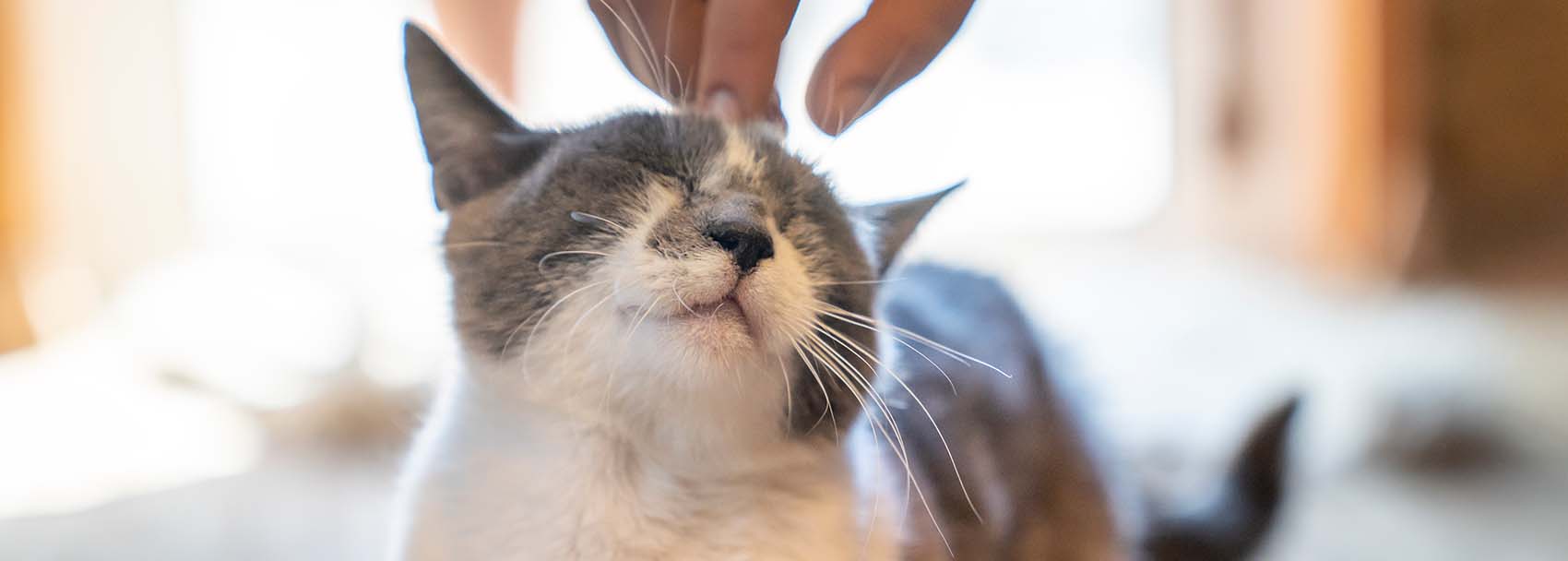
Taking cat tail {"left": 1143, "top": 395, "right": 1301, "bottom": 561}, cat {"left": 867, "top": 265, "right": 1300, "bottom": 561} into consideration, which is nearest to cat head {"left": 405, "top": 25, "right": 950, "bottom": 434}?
cat {"left": 867, "top": 265, "right": 1300, "bottom": 561}

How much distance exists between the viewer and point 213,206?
1.38 metres

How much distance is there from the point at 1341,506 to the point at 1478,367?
1.73 feet

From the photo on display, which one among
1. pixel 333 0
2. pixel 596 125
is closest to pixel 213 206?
pixel 333 0

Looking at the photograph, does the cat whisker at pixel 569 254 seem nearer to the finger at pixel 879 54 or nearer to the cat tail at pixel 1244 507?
the finger at pixel 879 54

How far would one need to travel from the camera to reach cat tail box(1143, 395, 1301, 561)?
3.93 feet

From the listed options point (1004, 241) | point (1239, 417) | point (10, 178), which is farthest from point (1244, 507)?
point (10, 178)

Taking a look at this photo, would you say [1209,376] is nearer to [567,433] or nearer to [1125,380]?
[1125,380]

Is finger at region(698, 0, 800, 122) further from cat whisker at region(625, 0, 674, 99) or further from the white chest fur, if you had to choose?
the white chest fur

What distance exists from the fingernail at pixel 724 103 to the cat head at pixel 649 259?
3cm

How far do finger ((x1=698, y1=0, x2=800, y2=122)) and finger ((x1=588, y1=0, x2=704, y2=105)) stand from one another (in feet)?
0.06

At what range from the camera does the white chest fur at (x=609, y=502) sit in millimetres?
742

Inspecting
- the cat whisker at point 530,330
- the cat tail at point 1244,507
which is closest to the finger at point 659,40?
the cat whisker at point 530,330

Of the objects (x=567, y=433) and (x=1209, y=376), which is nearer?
(x=567, y=433)

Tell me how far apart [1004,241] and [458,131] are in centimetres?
99
